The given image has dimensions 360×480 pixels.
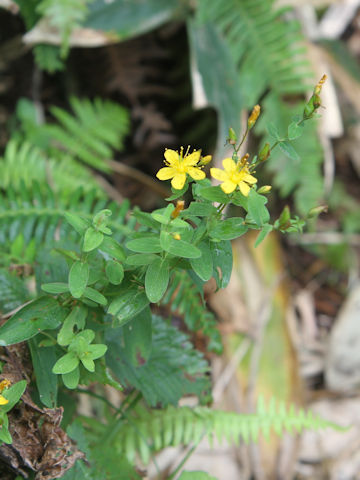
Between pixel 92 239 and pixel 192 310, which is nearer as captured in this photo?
pixel 92 239

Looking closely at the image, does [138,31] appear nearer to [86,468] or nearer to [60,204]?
[60,204]

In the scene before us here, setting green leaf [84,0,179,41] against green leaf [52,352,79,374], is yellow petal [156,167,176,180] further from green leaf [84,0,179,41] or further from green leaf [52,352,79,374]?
green leaf [84,0,179,41]

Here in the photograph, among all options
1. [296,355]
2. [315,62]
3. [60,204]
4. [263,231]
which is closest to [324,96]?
[315,62]

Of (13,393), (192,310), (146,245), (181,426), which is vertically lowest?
(181,426)

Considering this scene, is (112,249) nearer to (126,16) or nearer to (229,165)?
(229,165)

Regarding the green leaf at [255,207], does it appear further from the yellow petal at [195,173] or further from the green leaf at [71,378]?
the green leaf at [71,378]

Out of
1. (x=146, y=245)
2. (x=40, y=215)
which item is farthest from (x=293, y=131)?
(x=40, y=215)
